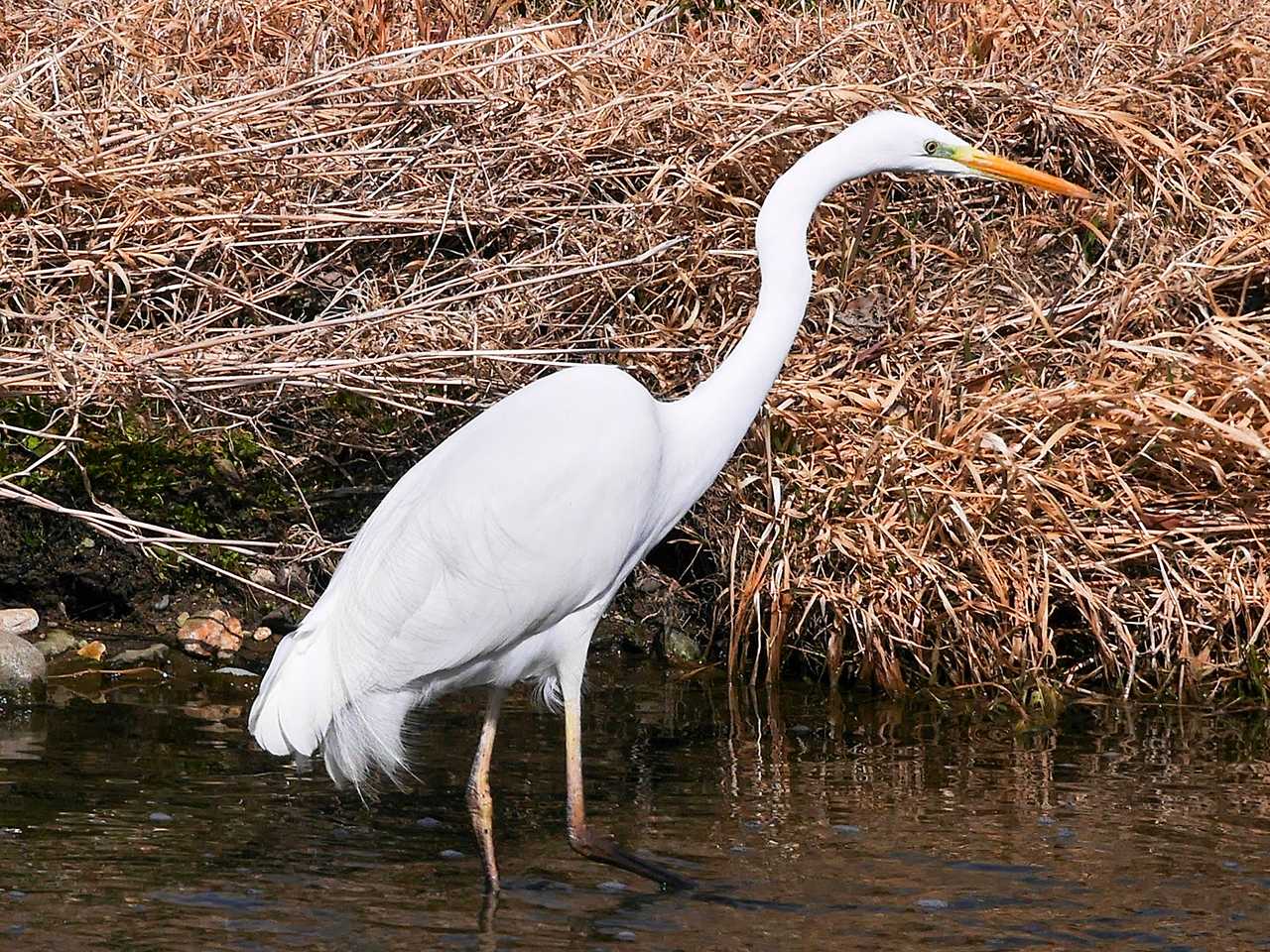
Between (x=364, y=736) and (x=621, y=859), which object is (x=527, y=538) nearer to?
(x=364, y=736)

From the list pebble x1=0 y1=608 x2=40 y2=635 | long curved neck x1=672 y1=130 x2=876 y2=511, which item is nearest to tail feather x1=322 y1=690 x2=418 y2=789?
long curved neck x1=672 y1=130 x2=876 y2=511

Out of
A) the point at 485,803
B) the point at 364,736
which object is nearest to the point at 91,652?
the point at 364,736

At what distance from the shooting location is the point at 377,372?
178 inches

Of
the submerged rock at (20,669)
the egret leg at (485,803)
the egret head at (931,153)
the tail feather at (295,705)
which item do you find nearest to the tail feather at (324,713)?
the tail feather at (295,705)

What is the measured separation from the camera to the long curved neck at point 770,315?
3420 mm

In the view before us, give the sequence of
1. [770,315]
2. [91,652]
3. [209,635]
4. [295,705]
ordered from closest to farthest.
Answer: [295,705], [770,315], [91,652], [209,635]

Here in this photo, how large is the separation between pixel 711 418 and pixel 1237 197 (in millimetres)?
2580

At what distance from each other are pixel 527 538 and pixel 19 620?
2.10m

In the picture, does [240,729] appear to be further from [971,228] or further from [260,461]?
[971,228]

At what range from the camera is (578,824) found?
11.3 ft

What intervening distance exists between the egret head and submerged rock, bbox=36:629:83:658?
105 inches

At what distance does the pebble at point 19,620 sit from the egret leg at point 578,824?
6.58 ft

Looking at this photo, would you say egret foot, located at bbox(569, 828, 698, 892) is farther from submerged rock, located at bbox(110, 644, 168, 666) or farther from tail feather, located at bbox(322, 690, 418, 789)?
submerged rock, located at bbox(110, 644, 168, 666)

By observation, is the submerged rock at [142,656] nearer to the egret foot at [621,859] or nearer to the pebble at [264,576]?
the pebble at [264,576]
